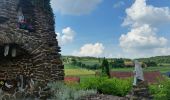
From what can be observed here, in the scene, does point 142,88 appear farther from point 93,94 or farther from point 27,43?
point 27,43

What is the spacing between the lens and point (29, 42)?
1919 centimetres

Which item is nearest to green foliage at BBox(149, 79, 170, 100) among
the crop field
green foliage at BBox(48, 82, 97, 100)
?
green foliage at BBox(48, 82, 97, 100)

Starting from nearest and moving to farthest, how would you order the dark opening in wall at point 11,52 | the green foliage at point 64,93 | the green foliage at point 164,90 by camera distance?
the green foliage at point 164,90
the green foliage at point 64,93
the dark opening in wall at point 11,52

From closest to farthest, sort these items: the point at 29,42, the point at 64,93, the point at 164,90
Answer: the point at 164,90, the point at 64,93, the point at 29,42

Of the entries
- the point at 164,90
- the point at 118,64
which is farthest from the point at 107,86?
the point at 118,64

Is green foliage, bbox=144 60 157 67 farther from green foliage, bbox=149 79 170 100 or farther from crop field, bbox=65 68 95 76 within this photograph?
green foliage, bbox=149 79 170 100

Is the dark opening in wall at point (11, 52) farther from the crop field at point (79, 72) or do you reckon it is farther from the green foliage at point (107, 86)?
the crop field at point (79, 72)

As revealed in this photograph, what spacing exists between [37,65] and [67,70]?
109 feet

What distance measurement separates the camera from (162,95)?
615 inches

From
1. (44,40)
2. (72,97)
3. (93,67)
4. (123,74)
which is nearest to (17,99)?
(72,97)

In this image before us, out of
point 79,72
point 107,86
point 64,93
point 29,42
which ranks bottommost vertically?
point 64,93

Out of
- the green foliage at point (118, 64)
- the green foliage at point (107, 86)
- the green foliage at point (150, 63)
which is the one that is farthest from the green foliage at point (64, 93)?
the green foliage at point (150, 63)

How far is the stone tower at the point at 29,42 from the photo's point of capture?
18.4m

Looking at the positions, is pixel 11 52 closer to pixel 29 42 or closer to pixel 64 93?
pixel 29 42
